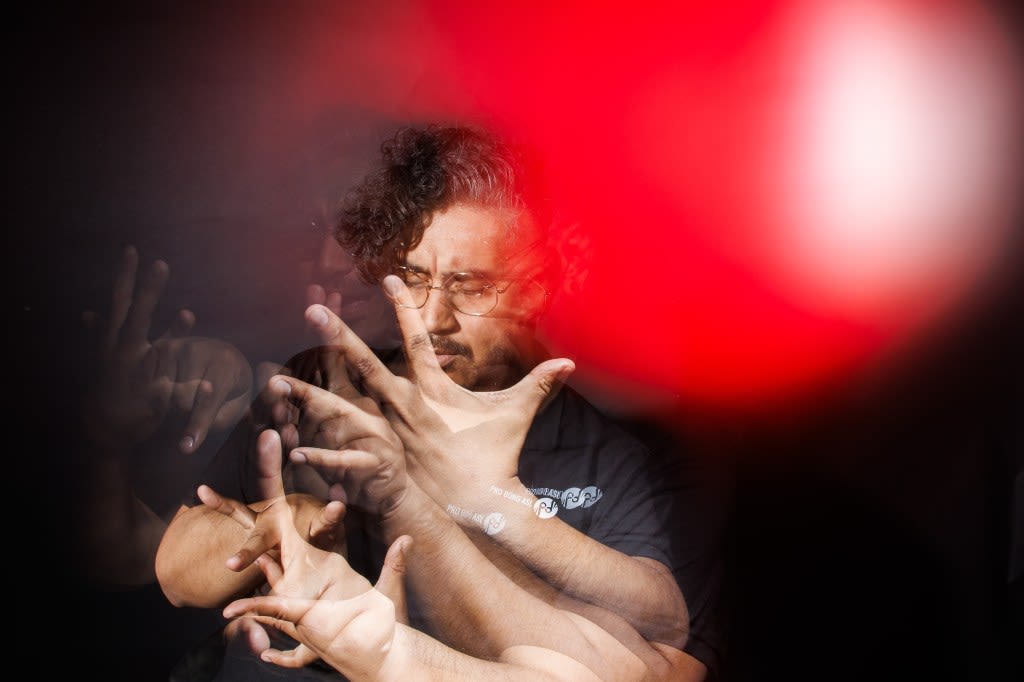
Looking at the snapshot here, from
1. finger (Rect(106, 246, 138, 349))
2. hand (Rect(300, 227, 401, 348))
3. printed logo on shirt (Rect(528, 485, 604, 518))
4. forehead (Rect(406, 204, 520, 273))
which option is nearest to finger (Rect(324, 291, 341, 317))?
hand (Rect(300, 227, 401, 348))

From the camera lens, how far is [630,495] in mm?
1050

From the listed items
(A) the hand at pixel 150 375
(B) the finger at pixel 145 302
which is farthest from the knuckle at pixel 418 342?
(B) the finger at pixel 145 302

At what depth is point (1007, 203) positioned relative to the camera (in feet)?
3.67

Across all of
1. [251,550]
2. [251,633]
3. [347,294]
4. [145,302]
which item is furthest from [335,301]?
[251,633]

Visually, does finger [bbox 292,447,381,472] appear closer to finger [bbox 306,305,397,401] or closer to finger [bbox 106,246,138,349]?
finger [bbox 306,305,397,401]

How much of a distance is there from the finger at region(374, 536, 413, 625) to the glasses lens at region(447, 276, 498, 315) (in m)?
0.32

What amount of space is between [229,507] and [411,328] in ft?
1.03

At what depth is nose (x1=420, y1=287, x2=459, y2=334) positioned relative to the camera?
3.15 feet

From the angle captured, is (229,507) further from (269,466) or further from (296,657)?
(296,657)

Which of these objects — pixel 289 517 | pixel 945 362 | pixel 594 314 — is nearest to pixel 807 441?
pixel 945 362

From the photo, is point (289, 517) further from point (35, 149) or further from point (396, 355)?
point (35, 149)

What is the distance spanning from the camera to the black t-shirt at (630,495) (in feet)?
3.34

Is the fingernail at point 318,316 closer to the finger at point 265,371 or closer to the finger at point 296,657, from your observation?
the finger at point 265,371

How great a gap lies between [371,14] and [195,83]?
0.24 meters
